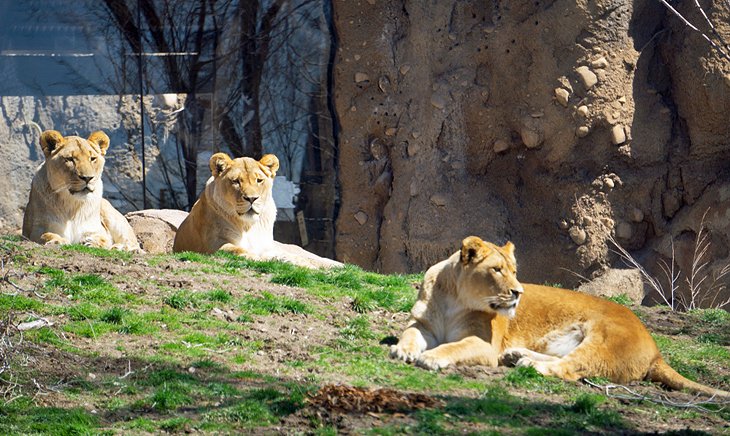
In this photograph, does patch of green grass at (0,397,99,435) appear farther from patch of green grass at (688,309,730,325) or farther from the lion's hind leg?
patch of green grass at (688,309,730,325)

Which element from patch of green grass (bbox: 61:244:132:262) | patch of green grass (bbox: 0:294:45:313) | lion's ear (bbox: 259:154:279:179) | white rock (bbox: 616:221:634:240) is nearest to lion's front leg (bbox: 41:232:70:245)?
patch of green grass (bbox: 61:244:132:262)

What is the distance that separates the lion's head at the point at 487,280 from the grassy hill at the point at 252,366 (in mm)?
465

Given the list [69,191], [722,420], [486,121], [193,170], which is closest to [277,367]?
[722,420]

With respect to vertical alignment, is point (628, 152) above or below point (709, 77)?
below

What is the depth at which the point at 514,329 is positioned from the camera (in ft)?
25.5

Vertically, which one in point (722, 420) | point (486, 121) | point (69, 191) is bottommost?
point (722, 420)

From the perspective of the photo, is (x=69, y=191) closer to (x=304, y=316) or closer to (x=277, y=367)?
(x=304, y=316)

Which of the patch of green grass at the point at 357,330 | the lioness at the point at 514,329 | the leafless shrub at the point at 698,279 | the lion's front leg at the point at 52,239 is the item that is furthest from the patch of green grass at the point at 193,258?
the leafless shrub at the point at 698,279

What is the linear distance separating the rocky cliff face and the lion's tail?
6131 millimetres

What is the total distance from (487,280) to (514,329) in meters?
0.59

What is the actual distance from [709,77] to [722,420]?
25.2 ft

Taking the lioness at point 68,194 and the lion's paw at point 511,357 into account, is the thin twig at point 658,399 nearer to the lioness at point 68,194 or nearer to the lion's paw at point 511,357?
the lion's paw at point 511,357

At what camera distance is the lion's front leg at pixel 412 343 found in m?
7.26

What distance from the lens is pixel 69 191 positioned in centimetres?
1148
